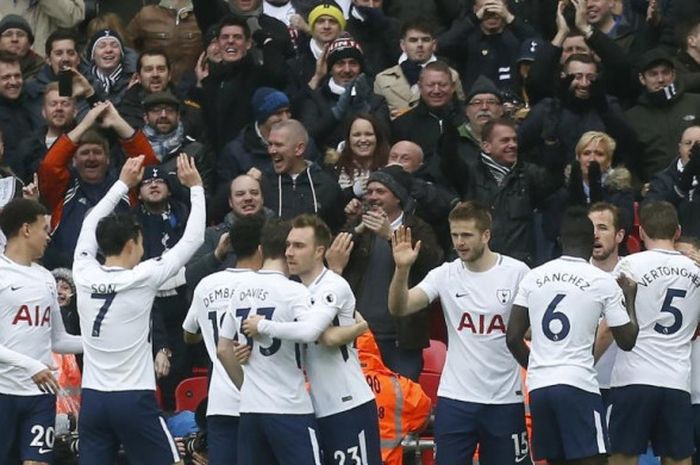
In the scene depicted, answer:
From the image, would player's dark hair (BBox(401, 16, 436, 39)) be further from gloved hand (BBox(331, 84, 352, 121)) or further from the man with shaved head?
the man with shaved head

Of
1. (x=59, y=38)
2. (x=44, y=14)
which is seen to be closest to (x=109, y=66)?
(x=59, y=38)

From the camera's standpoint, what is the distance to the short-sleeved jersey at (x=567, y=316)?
44.8ft

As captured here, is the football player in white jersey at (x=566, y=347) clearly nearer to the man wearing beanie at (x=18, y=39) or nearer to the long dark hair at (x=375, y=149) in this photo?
the long dark hair at (x=375, y=149)

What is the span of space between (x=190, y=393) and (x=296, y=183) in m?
2.22

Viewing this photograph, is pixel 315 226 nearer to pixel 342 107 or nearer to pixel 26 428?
pixel 26 428

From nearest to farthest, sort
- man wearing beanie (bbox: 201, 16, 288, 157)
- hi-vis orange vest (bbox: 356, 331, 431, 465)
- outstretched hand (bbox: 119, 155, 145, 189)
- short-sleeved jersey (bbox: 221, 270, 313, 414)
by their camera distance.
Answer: short-sleeved jersey (bbox: 221, 270, 313, 414), hi-vis orange vest (bbox: 356, 331, 431, 465), outstretched hand (bbox: 119, 155, 145, 189), man wearing beanie (bbox: 201, 16, 288, 157)

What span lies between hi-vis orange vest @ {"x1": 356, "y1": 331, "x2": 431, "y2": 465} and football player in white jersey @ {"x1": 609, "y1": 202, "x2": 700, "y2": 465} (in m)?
1.47

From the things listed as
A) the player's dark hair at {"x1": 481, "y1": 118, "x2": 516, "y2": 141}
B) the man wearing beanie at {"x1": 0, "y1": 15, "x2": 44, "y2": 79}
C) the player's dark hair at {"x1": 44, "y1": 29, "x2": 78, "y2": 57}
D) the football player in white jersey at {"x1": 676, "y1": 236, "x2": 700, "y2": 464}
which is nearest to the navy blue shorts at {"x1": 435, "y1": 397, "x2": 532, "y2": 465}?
the football player in white jersey at {"x1": 676, "y1": 236, "x2": 700, "y2": 464}

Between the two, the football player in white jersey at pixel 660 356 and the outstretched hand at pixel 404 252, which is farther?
the football player in white jersey at pixel 660 356

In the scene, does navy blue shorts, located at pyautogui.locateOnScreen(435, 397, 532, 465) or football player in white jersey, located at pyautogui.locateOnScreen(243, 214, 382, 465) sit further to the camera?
navy blue shorts, located at pyautogui.locateOnScreen(435, 397, 532, 465)

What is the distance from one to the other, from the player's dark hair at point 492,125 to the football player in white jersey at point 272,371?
3746mm

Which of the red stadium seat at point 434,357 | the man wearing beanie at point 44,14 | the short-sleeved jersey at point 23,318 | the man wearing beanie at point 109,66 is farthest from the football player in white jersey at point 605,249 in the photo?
the man wearing beanie at point 44,14

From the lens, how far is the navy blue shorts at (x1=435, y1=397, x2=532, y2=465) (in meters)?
14.0

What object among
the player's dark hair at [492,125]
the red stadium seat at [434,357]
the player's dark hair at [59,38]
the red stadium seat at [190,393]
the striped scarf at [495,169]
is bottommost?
the red stadium seat at [190,393]
